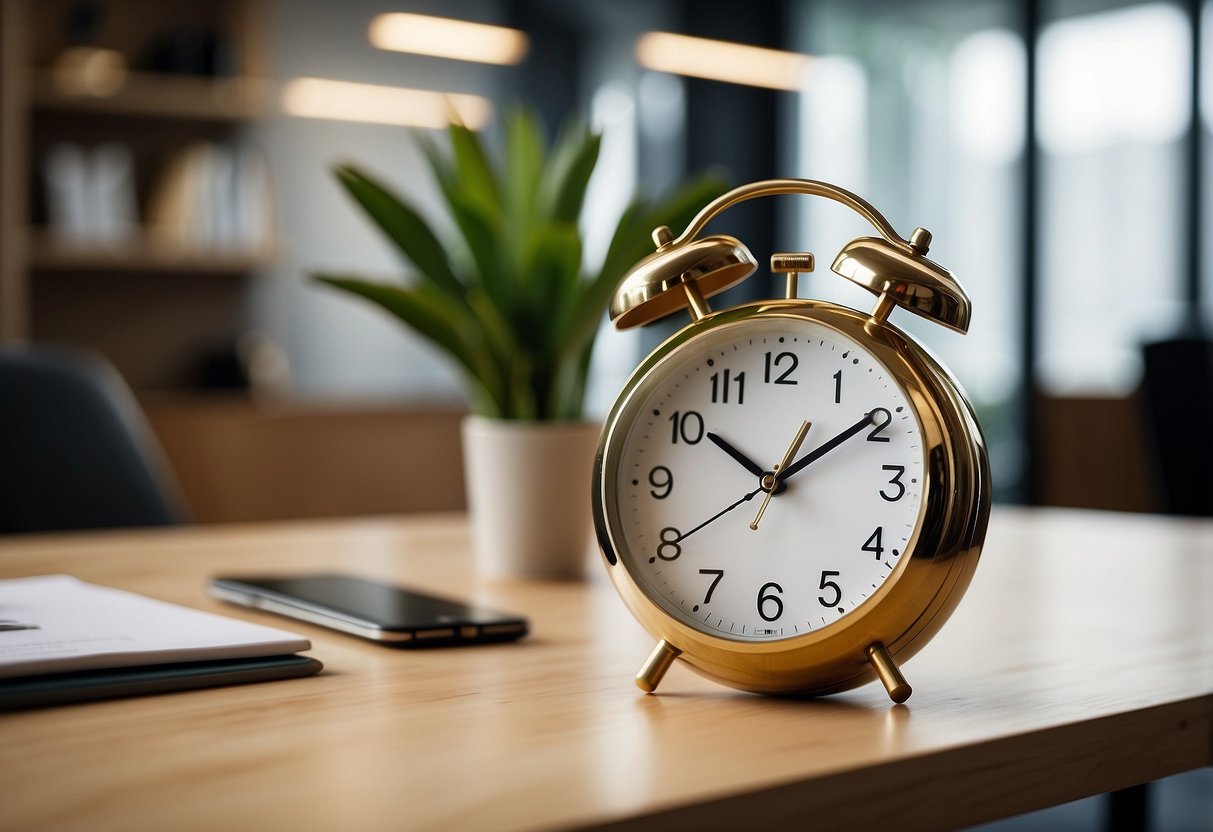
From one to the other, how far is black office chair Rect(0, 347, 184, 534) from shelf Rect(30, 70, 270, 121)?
2.65m

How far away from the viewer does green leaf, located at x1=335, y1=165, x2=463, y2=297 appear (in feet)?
3.58

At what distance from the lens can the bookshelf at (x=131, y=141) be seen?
4008 mm

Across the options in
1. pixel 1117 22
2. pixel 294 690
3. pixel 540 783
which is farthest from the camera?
pixel 1117 22

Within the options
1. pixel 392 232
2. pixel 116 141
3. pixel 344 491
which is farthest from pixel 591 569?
pixel 116 141

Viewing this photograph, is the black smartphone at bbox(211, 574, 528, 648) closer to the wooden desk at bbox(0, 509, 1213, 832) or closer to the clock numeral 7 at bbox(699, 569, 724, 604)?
the wooden desk at bbox(0, 509, 1213, 832)

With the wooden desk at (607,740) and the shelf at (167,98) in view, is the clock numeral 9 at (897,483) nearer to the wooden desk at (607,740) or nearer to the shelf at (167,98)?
the wooden desk at (607,740)

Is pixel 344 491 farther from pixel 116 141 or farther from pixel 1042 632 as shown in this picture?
pixel 1042 632

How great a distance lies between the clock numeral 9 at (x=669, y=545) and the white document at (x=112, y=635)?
0.20 meters

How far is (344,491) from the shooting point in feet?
12.2

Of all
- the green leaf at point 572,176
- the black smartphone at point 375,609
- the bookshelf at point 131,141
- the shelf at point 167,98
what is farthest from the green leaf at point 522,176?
the shelf at point 167,98

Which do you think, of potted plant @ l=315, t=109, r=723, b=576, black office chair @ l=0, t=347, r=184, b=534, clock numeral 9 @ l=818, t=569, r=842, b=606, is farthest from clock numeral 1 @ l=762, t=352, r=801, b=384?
black office chair @ l=0, t=347, r=184, b=534

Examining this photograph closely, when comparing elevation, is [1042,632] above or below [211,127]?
below

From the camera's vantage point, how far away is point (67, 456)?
5.19 feet

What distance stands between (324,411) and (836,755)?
3.33 m
